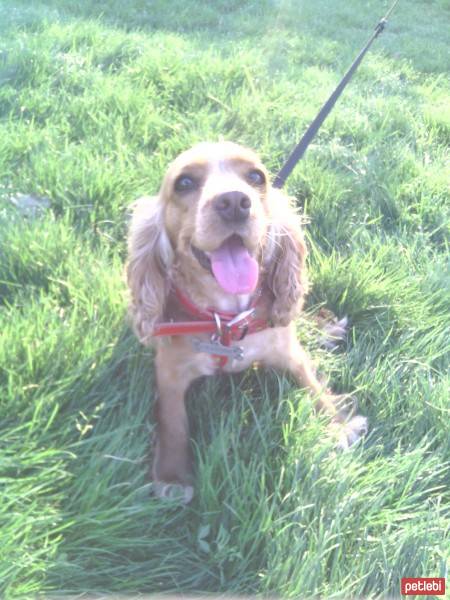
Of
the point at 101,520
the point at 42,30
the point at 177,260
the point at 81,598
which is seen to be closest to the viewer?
the point at 81,598

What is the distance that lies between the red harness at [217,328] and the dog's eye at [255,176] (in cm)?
45

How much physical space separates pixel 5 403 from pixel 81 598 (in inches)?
22.8

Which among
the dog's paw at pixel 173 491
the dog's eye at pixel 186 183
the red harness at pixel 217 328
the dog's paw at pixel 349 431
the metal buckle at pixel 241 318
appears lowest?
the dog's paw at pixel 173 491

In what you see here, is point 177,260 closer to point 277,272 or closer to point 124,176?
point 277,272

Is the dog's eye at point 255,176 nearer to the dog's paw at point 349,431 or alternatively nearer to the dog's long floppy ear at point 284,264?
the dog's long floppy ear at point 284,264

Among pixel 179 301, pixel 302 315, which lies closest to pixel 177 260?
pixel 179 301

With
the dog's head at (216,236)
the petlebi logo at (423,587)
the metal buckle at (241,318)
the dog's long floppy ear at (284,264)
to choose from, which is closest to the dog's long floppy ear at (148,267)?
the dog's head at (216,236)

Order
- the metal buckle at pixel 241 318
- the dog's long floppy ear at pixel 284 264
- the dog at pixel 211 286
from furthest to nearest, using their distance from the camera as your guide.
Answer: the dog's long floppy ear at pixel 284 264 < the metal buckle at pixel 241 318 < the dog at pixel 211 286

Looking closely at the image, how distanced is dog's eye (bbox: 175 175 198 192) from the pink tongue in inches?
10.8

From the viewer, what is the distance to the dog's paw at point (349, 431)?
5.71ft

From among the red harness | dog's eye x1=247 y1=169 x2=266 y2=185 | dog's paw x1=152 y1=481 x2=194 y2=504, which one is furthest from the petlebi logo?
dog's eye x1=247 y1=169 x2=266 y2=185

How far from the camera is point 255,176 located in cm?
196

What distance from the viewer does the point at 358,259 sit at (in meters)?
2.48

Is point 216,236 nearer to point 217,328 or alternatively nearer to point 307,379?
point 217,328
